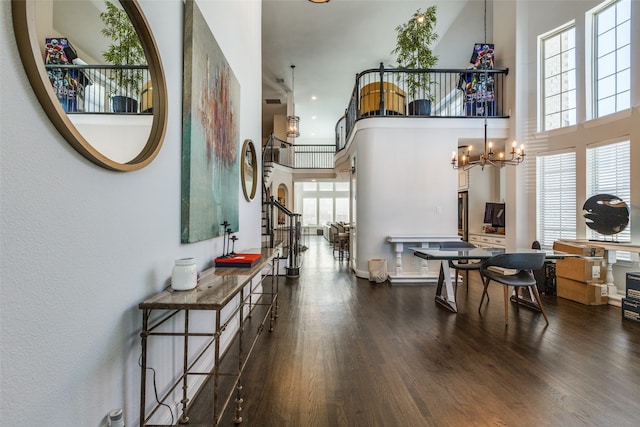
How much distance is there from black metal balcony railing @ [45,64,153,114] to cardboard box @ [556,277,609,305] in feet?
18.4

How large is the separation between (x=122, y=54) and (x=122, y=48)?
0.02m

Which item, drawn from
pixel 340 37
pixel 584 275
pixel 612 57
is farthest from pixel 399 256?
pixel 340 37

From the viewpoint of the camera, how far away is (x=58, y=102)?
87 centimetres

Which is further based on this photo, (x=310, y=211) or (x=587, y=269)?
(x=310, y=211)

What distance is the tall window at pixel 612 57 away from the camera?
13.4 feet

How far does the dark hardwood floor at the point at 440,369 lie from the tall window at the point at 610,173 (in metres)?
1.56

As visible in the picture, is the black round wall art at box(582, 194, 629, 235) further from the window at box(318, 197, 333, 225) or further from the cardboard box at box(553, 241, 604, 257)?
the window at box(318, 197, 333, 225)

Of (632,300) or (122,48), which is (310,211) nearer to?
(632,300)

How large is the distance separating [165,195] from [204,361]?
4.74ft

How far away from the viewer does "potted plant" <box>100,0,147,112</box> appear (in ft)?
3.87

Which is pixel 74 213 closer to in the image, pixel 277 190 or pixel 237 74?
pixel 237 74

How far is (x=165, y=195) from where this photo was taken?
1.59 metres

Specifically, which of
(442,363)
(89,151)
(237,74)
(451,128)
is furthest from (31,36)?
(451,128)

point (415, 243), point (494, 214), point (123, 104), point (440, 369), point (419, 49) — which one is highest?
point (419, 49)
